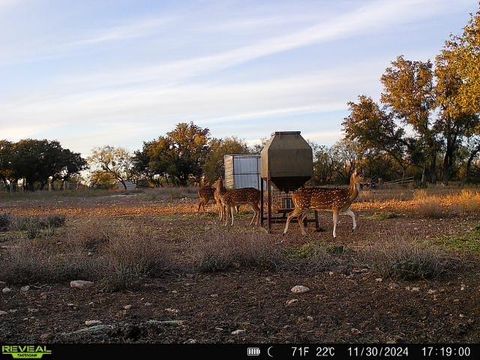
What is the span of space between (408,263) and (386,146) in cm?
4535

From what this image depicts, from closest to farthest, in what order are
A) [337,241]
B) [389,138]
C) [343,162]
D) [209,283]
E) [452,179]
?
[209,283], [337,241], [389,138], [452,179], [343,162]

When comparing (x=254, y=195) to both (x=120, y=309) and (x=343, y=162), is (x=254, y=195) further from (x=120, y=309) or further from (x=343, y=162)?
(x=343, y=162)

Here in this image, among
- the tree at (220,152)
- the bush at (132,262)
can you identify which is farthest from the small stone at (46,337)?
the tree at (220,152)

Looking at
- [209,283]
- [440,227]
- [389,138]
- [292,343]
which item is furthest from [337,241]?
[389,138]

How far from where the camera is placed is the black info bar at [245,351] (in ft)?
16.7

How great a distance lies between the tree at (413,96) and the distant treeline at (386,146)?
0.08 m

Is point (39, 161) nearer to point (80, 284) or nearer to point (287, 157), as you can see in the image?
point (287, 157)

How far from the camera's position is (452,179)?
61688 millimetres

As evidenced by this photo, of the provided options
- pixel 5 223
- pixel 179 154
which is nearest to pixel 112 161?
pixel 179 154

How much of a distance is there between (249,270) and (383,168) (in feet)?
184

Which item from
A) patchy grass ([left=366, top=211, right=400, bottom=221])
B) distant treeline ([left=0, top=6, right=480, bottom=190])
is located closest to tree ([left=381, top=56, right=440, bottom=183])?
distant treeline ([left=0, top=6, right=480, bottom=190])

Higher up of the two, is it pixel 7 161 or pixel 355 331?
pixel 7 161

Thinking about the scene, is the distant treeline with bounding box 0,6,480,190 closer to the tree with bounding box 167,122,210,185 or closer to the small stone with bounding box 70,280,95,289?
the tree with bounding box 167,122,210,185

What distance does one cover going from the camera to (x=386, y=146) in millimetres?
52312
